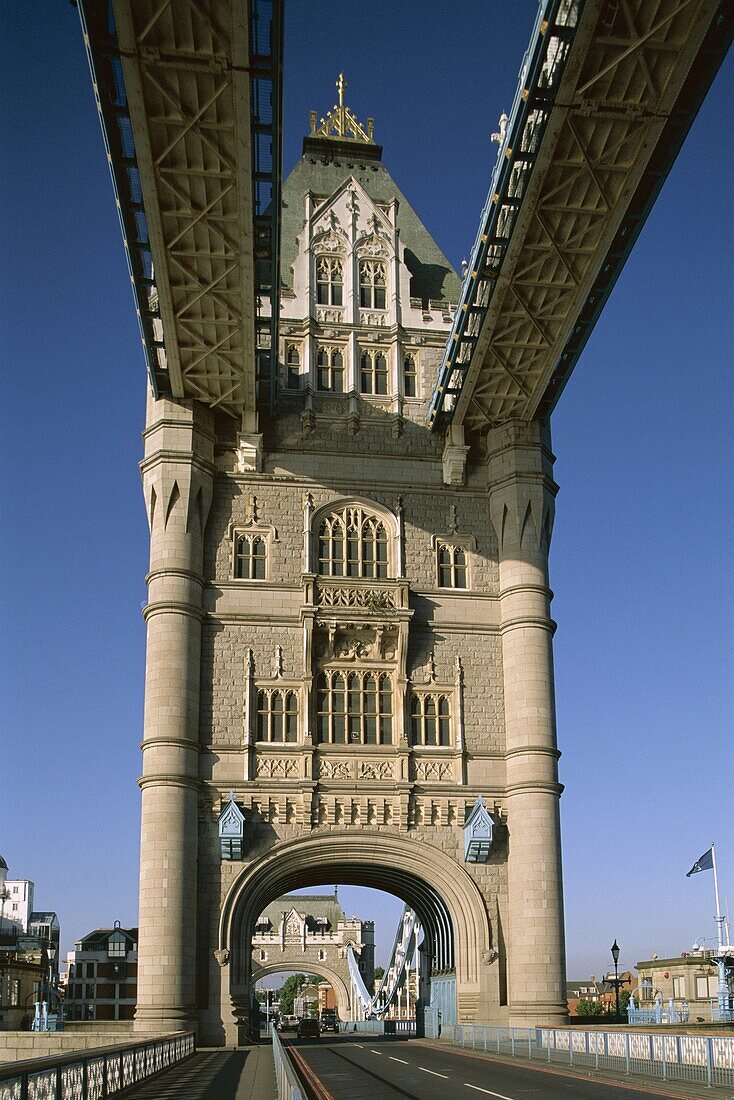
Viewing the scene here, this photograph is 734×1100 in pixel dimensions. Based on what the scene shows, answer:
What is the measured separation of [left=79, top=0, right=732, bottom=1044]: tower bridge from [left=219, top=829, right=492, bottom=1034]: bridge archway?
12 centimetres

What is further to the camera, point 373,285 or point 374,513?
point 373,285

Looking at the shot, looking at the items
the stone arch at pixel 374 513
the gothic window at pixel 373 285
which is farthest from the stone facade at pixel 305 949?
the gothic window at pixel 373 285

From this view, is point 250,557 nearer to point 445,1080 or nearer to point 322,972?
point 445,1080

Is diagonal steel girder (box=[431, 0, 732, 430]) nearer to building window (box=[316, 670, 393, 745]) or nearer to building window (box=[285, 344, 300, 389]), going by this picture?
building window (box=[285, 344, 300, 389])

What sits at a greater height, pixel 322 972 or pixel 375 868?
pixel 375 868

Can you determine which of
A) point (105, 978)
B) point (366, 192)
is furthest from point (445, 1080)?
point (105, 978)

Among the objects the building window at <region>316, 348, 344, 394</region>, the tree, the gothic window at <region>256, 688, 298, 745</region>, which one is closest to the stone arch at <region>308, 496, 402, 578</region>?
the building window at <region>316, 348, 344, 394</region>

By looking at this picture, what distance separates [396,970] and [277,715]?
56176 mm

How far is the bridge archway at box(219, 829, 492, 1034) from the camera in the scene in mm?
39125

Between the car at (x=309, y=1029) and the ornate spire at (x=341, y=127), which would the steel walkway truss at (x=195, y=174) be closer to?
the ornate spire at (x=341, y=127)

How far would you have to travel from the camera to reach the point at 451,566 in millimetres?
44375

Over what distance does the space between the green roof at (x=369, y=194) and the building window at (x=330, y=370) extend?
10.6ft

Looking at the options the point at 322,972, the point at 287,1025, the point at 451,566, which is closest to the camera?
the point at 451,566

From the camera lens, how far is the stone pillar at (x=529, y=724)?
Result: 38969 mm
